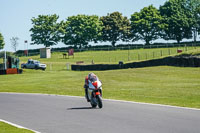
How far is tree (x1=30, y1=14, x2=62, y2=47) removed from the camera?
13100cm

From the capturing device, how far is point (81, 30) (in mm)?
132375

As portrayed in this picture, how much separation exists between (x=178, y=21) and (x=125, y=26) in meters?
19.0

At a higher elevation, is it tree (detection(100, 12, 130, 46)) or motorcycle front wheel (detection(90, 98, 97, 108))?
tree (detection(100, 12, 130, 46))

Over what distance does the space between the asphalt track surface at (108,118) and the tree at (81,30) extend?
367 ft

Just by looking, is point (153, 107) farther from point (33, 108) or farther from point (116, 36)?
point (116, 36)

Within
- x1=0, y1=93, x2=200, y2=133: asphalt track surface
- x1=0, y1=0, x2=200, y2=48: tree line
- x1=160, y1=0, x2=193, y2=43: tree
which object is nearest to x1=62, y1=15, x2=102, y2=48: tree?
x1=0, y1=0, x2=200, y2=48: tree line

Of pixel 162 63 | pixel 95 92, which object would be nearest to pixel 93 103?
pixel 95 92

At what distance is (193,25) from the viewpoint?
4766 inches

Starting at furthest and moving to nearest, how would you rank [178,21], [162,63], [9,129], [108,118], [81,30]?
[81,30]
[178,21]
[162,63]
[108,118]
[9,129]

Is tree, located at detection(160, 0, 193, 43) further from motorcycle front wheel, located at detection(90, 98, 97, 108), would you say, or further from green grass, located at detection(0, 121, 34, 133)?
green grass, located at detection(0, 121, 34, 133)

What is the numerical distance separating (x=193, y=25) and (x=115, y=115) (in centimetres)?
10990

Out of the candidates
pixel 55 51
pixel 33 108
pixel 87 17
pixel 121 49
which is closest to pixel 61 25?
pixel 87 17

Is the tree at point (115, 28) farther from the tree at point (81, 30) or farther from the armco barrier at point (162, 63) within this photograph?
the armco barrier at point (162, 63)

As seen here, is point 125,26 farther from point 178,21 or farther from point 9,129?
point 9,129
